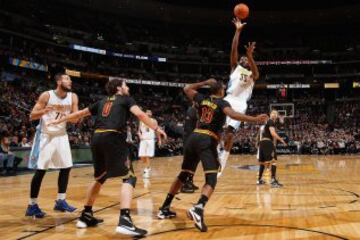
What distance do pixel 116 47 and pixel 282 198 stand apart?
35.9 meters

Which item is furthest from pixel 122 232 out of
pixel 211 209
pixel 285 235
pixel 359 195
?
pixel 359 195

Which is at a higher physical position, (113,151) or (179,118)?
(179,118)

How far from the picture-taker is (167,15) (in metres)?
44.9

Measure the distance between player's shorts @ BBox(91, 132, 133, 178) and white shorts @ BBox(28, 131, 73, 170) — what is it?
4.46ft

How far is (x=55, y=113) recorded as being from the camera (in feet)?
22.4

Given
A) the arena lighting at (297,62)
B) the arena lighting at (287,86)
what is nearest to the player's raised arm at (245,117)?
the arena lighting at (287,86)

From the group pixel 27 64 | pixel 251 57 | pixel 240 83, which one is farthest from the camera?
pixel 27 64

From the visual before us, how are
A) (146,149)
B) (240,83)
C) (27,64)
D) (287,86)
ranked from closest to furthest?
(240,83) → (146,149) → (27,64) → (287,86)

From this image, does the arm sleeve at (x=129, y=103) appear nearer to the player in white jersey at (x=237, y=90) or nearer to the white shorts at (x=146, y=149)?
the player in white jersey at (x=237, y=90)

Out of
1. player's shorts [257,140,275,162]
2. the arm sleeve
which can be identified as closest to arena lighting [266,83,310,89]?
player's shorts [257,140,275,162]

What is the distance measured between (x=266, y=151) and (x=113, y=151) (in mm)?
6833

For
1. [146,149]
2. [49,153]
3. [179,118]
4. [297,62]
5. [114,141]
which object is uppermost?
[297,62]

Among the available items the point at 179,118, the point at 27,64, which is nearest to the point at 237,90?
the point at 27,64

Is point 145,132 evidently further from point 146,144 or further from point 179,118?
point 179,118
